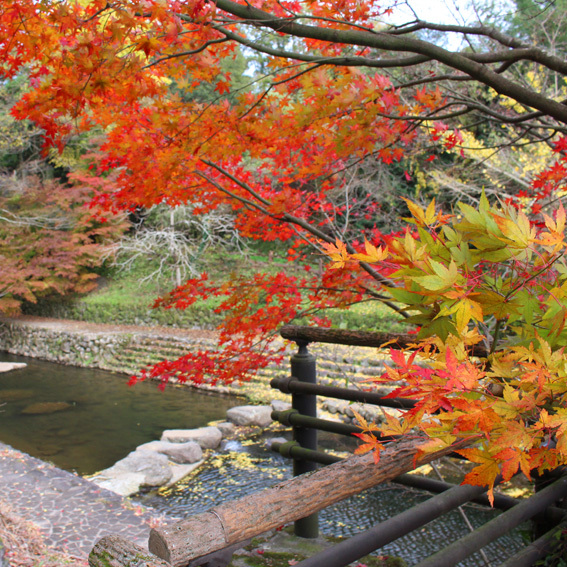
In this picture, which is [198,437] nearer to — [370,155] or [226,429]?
[226,429]

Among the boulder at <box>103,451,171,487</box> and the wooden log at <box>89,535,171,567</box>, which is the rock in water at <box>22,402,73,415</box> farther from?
the wooden log at <box>89,535,171,567</box>

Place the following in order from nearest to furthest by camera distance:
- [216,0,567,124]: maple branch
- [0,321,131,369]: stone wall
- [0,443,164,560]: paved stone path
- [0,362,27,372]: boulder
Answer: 1. [216,0,567,124]: maple branch
2. [0,443,164,560]: paved stone path
3. [0,362,27,372]: boulder
4. [0,321,131,369]: stone wall

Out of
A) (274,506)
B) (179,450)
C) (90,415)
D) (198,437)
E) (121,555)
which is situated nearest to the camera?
(121,555)

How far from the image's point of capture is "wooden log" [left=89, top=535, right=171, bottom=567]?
841 millimetres

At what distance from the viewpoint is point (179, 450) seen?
19.3ft

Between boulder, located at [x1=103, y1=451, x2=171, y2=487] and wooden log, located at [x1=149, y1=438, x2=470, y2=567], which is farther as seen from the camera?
boulder, located at [x1=103, y1=451, x2=171, y2=487]

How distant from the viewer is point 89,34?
2.16 meters

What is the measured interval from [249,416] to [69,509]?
12.0 feet

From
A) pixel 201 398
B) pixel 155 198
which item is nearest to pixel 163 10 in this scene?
pixel 155 198

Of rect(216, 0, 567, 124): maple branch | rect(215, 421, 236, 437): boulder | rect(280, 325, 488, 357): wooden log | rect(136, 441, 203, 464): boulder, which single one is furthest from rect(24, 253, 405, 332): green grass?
rect(216, 0, 567, 124): maple branch

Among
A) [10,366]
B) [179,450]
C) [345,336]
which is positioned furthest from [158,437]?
[10,366]

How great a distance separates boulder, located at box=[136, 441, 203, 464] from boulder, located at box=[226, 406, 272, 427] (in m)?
1.21

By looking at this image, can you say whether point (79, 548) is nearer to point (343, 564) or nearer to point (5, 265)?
point (343, 564)

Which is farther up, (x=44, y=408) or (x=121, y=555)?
(x=121, y=555)
